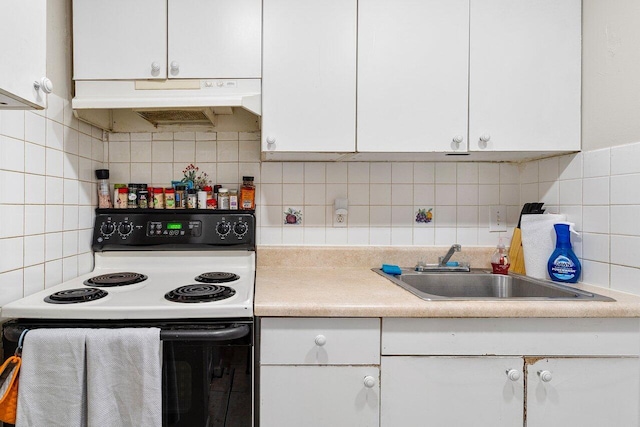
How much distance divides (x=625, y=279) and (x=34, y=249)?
2.13 m

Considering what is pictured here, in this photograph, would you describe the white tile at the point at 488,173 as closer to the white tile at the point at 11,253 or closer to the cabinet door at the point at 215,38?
the cabinet door at the point at 215,38

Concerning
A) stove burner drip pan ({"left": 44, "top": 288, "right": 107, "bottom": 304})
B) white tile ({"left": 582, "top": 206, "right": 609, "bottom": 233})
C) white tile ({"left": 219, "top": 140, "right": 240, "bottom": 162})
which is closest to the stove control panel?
white tile ({"left": 219, "top": 140, "right": 240, "bottom": 162})

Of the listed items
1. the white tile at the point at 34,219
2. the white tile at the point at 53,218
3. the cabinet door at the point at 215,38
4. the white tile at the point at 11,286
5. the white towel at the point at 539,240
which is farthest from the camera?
the white towel at the point at 539,240

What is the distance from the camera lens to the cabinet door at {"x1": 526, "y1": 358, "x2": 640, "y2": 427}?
116 centimetres

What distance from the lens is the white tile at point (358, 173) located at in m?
1.82

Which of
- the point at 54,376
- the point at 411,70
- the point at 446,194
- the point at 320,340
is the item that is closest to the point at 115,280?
the point at 54,376

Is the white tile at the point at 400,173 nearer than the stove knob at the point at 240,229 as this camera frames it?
No

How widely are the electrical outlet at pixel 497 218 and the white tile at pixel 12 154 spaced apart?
2007 millimetres

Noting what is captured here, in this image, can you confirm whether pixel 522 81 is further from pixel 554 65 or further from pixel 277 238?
pixel 277 238

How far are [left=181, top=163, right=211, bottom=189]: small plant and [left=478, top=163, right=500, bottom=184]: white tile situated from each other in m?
1.39

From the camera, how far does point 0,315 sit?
1086mm

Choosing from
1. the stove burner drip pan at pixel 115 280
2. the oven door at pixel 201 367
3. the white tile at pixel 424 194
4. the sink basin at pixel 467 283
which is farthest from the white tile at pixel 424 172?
the stove burner drip pan at pixel 115 280

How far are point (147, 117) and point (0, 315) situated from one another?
94 centimetres

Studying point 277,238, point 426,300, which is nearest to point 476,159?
point 426,300
